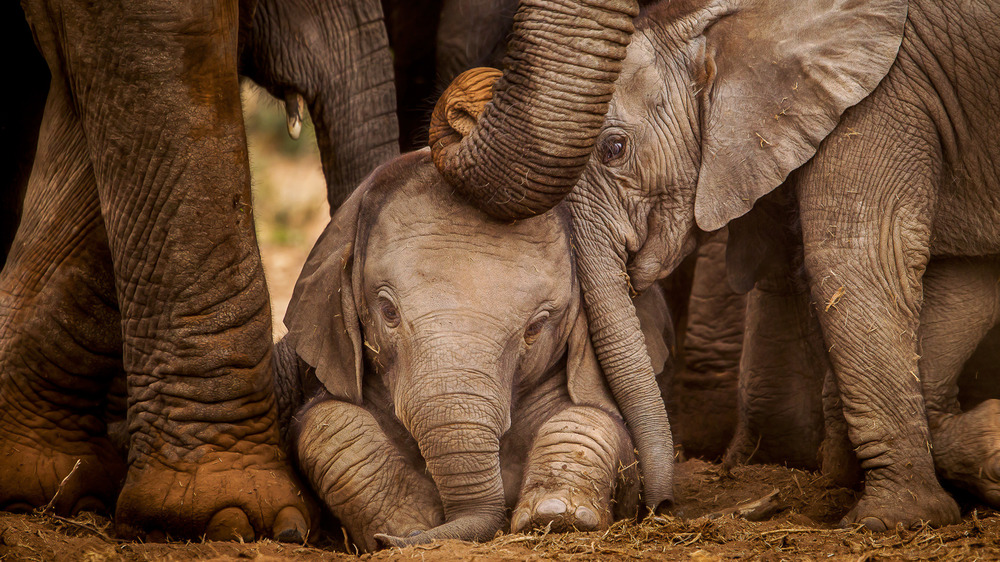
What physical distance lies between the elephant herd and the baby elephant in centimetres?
1

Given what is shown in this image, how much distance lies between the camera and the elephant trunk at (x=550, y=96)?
333 centimetres

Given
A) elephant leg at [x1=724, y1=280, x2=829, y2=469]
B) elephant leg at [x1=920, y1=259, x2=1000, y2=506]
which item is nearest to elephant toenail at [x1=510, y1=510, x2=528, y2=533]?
elephant leg at [x1=920, y1=259, x2=1000, y2=506]

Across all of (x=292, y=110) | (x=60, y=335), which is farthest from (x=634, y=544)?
(x=292, y=110)

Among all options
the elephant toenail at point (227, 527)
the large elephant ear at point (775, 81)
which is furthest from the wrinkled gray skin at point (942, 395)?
the elephant toenail at point (227, 527)

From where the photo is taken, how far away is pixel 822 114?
3828mm

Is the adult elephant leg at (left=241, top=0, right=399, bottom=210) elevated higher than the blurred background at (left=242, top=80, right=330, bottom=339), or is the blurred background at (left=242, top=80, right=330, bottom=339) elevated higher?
the adult elephant leg at (left=241, top=0, right=399, bottom=210)

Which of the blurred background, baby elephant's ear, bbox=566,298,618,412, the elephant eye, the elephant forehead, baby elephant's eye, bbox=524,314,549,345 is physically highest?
the elephant eye

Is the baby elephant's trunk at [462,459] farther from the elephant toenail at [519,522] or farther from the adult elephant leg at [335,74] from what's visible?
the adult elephant leg at [335,74]

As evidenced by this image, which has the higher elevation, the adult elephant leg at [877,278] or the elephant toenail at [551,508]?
the adult elephant leg at [877,278]

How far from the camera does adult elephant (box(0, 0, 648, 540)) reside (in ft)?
11.1

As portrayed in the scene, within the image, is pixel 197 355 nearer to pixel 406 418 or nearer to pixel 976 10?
pixel 406 418

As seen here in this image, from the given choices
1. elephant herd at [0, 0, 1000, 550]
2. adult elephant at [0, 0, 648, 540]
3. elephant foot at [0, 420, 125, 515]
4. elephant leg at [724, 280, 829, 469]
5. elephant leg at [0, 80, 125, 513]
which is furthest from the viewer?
elephant leg at [724, 280, 829, 469]

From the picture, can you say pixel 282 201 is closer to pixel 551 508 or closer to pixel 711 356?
pixel 711 356

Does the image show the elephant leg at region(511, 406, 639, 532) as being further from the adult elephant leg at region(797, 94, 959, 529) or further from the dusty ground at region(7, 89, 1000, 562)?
the adult elephant leg at region(797, 94, 959, 529)
